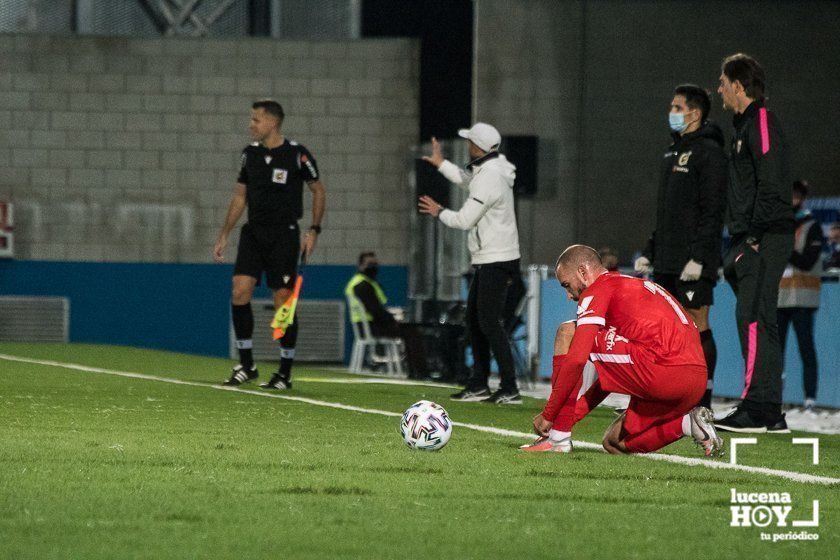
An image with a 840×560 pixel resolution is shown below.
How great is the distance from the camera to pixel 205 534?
3879mm

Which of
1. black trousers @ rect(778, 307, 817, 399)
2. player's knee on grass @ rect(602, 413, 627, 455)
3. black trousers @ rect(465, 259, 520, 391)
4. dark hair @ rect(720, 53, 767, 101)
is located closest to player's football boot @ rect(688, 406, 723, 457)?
player's knee on grass @ rect(602, 413, 627, 455)

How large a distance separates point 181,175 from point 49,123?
189cm

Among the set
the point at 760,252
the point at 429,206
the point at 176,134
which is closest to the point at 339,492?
the point at 760,252

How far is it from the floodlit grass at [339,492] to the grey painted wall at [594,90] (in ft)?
36.7

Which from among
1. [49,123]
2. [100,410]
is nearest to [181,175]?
[49,123]

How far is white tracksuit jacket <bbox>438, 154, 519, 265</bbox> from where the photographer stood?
9.13 meters

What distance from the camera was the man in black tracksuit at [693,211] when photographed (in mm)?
7859

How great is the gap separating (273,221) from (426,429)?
3914mm

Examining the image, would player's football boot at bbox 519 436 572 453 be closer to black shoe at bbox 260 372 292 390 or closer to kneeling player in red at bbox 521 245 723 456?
kneeling player in red at bbox 521 245 723 456

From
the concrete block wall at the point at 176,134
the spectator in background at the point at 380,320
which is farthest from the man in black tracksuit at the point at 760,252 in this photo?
the concrete block wall at the point at 176,134

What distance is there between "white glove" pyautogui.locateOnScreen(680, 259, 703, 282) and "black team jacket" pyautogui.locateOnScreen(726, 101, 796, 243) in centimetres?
29

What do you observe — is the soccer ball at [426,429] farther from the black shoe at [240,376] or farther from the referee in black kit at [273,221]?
the black shoe at [240,376]

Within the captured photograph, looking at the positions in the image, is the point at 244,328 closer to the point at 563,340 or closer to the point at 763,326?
the point at 763,326

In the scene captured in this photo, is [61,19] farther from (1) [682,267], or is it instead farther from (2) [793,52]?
(1) [682,267]
